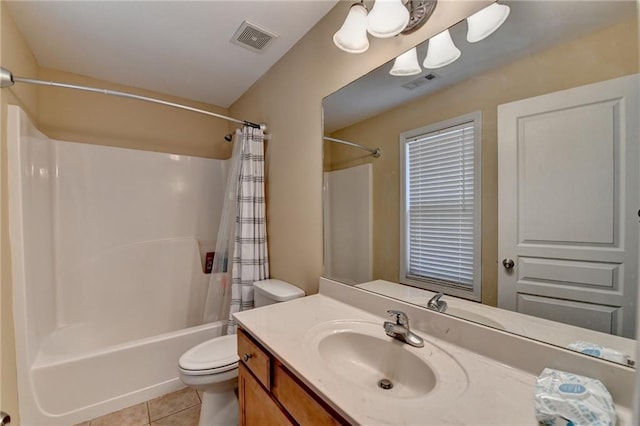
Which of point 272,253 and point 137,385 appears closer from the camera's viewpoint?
point 137,385

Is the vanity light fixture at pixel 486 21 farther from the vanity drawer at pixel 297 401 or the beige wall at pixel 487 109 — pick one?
the vanity drawer at pixel 297 401

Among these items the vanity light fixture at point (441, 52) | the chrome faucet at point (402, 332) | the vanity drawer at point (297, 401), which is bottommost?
the vanity drawer at point (297, 401)

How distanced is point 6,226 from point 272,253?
140 cm

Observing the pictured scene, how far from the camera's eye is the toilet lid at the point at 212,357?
1334 millimetres

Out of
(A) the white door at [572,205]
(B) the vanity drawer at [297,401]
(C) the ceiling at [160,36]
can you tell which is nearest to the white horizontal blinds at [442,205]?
(A) the white door at [572,205]

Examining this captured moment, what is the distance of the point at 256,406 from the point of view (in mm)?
990

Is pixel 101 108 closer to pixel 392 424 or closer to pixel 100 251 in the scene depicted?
pixel 100 251

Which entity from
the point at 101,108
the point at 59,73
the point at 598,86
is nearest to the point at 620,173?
the point at 598,86

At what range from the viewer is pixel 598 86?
2.15ft

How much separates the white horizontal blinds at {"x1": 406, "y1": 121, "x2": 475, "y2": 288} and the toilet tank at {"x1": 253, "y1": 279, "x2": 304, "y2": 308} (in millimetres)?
740

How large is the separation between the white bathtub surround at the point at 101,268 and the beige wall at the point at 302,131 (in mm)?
910

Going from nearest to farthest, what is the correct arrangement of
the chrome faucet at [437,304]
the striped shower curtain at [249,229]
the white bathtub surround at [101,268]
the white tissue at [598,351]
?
the white tissue at [598,351], the chrome faucet at [437,304], the white bathtub surround at [101,268], the striped shower curtain at [249,229]

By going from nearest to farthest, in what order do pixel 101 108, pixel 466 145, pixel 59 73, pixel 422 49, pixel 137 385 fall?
1. pixel 466 145
2. pixel 422 49
3. pixel 137 385
4. pixel 59 73
5. pixel 101 108

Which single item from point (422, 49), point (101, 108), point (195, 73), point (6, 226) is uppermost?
point (195, 73)
